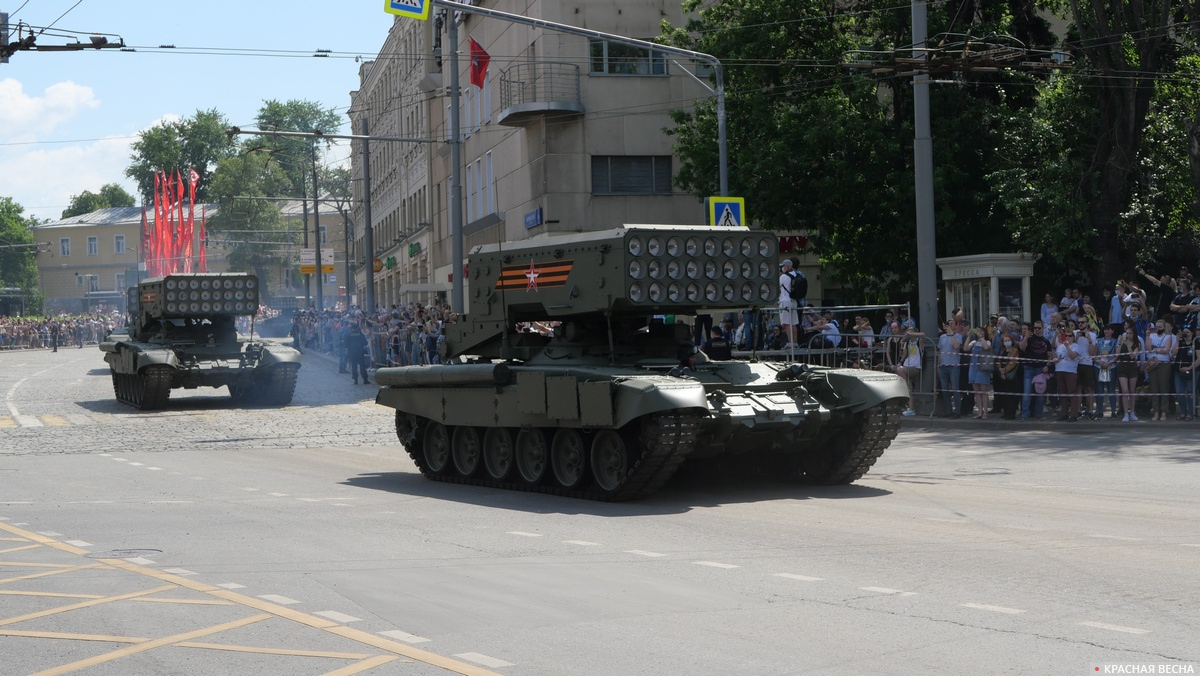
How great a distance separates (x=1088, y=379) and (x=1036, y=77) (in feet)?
36.5

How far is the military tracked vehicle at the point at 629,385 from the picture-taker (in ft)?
45.8

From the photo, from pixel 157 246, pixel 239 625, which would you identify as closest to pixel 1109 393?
pixel 239 625

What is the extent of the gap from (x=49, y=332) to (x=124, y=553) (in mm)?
73285

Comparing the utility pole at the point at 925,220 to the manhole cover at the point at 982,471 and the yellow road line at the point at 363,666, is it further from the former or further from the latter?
the yellow road line at the point at 363,666

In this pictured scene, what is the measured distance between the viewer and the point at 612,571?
10023mm

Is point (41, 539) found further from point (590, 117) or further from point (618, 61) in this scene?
point (618, 61)

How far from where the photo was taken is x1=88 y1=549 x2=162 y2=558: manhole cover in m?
11.1

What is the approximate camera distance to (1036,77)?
30828 millimetres

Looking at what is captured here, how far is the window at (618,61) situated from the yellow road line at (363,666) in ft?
113

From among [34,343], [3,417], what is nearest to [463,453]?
[3,417]

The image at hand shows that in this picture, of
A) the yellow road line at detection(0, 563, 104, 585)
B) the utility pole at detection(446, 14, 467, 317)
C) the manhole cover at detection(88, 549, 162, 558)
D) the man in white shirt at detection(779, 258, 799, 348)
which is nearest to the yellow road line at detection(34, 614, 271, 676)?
the yellow road line at detection(0, 563, 104, 585)

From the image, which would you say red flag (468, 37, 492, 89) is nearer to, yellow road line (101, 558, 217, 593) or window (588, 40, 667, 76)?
window (588, 40, 667, 76)

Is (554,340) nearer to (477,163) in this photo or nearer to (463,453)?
(463,453)

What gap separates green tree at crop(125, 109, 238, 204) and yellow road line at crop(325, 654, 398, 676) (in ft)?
376
